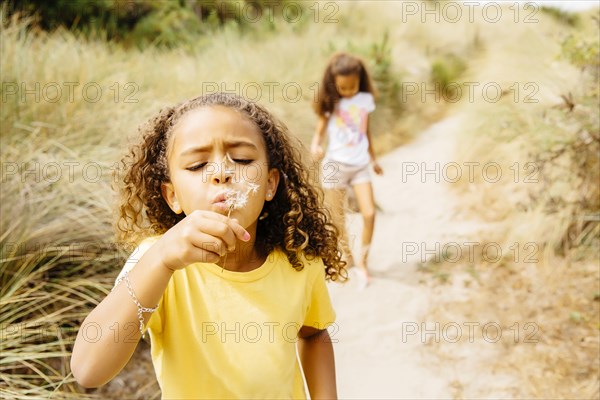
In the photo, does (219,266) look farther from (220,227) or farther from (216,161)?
(220,227)

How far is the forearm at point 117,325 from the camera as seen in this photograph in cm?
107

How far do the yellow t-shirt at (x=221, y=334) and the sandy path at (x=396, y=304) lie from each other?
1432 millimetres

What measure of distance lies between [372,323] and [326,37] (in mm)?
7912

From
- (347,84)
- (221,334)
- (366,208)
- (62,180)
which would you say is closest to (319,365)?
(221,334)

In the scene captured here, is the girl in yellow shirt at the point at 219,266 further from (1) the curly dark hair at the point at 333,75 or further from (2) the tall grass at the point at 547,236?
(1) the curly dark hair at the point at 333,75

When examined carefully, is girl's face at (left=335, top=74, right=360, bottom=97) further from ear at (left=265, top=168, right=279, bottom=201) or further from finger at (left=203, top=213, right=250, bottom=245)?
finger at (left=203, top=213, right=250, bottom=245)

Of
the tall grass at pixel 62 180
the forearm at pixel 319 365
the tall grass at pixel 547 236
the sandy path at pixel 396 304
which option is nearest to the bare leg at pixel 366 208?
the sandy path at pixel 396 304

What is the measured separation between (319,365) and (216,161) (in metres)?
0.73

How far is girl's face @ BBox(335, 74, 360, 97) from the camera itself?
4.20 metres

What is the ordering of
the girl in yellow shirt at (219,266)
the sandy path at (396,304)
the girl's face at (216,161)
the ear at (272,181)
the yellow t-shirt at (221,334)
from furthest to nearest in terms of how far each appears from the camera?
the sandy path at (396,304) < the ear at (272,181) < the yellow t-shirt at (221,334) < the girl's face at (216,161) < the girl in yellow shirt at (219,266)

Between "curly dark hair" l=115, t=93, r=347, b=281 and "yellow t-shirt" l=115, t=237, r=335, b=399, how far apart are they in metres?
0.18

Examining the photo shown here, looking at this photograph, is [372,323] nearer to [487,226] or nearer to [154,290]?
[487,226]

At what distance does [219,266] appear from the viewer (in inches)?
54.9

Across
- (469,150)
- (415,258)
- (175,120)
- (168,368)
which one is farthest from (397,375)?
(469,150)
